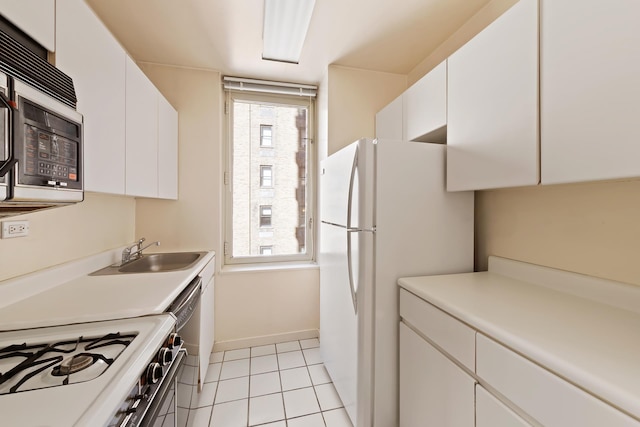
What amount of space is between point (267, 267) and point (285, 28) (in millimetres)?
1991

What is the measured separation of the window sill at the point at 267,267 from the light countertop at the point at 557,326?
1350 millimetres

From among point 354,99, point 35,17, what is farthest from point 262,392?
point 354,99

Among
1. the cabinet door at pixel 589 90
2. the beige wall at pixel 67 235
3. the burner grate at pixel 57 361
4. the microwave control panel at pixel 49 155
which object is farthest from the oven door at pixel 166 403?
the cabinet door at pixel 589 90

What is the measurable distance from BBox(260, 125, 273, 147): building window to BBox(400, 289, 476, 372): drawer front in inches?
77.7

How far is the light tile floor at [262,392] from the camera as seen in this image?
1539 millimetres

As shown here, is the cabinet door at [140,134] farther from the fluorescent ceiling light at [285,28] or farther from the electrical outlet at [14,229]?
the fluorescent ceiling light at [285,28]

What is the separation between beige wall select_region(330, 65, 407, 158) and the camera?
2.34 meters

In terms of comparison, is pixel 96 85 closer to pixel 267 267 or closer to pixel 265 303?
pixel 267 267

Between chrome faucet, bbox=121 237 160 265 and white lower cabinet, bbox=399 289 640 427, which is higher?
chrome faucet, bbox=121 237 160 265

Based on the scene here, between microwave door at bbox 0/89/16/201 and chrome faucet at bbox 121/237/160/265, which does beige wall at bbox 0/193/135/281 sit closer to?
chrome faucet at bbox 121/237/160/265

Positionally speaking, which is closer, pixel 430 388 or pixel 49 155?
pixel 49 155

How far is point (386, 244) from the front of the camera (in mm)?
1411

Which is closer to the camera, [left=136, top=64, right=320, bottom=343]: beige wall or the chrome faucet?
the chrome faucet

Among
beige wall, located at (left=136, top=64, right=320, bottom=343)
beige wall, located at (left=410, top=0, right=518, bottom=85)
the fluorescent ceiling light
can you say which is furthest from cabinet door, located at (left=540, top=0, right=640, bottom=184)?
beige wall, located at (left=136, top=64, right=320, bottom=343)
